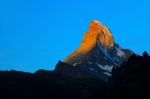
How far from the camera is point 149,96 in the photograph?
198m

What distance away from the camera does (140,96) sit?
19938 cm

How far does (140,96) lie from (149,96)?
2.83 metres
